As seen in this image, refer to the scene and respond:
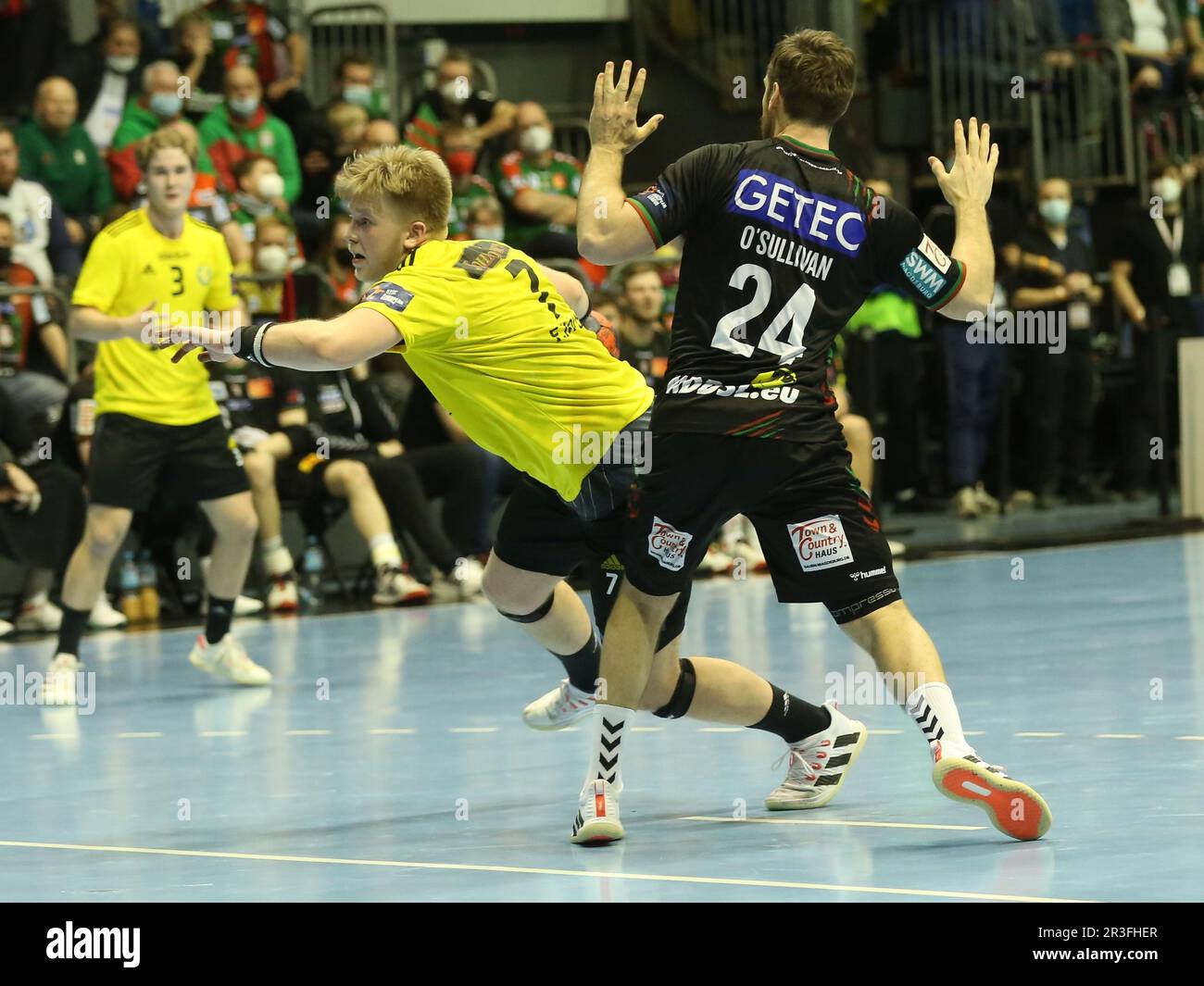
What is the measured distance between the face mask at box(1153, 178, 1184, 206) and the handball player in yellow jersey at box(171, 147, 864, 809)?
35.6ft

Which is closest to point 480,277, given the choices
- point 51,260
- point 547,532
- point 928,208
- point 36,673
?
point 547,532

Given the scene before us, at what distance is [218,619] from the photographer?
8953 mm

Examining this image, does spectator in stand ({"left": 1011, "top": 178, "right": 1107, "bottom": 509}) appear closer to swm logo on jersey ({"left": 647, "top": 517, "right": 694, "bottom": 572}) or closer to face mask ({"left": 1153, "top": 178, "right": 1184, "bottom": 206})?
face mask ({"left": 1153, "top": 178, "right": 1184, "bottom": 206})

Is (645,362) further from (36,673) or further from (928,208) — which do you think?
(928,208)

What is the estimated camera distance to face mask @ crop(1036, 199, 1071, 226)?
593 inches

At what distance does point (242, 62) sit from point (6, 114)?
5.34ft

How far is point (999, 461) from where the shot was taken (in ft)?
49.3

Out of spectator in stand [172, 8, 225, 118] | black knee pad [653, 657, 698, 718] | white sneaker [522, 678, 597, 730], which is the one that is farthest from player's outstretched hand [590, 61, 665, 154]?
spectator in stand [172, 8, 225, 118]

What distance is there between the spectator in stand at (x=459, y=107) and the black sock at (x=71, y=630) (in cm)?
622

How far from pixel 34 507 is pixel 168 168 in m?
2.68

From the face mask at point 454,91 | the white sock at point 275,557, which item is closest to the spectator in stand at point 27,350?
the white sock at point 275,557

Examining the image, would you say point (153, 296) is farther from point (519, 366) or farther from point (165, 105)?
point (165, 105)

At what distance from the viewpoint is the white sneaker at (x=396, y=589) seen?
11.4 metres
